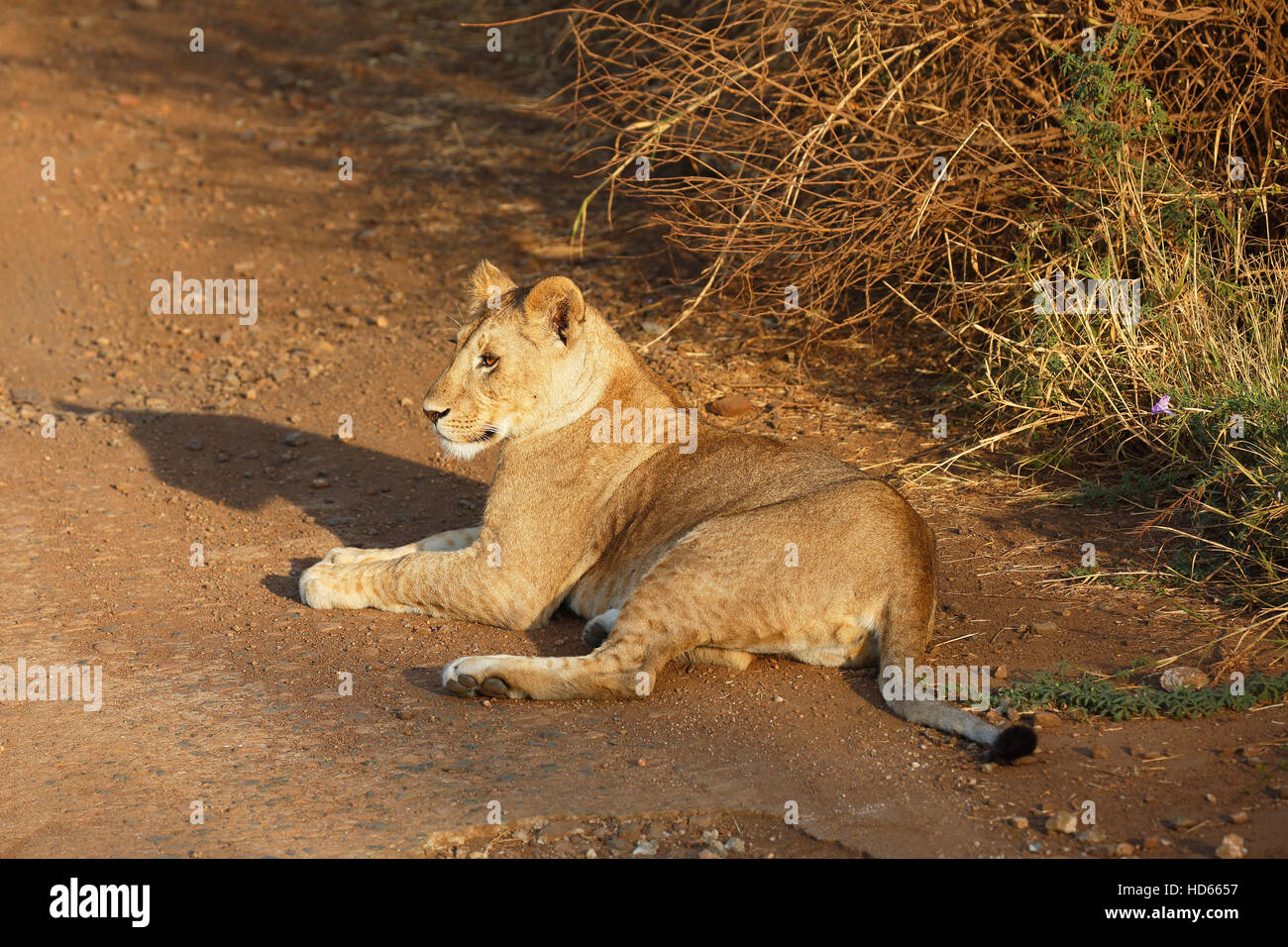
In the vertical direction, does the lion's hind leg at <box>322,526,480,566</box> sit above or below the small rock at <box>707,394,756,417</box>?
below

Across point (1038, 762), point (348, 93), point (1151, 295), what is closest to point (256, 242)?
point (348, 93)

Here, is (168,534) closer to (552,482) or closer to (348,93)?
(552,482)

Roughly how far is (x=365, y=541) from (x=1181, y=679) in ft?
12.6

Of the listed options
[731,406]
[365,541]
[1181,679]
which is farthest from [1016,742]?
[731,406]

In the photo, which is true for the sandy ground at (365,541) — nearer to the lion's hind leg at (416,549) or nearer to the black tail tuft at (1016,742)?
the black tail tuft at (1016,742)

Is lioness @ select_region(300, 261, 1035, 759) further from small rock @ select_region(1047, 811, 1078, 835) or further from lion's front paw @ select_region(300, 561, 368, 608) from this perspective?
small rock @ select_region(1047, 811, 1078, 835)

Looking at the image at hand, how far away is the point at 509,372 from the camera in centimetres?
562

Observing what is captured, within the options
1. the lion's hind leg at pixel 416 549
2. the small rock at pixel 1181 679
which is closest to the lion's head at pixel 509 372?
the lion's hind leg at pixel 416 549

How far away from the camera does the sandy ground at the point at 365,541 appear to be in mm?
4102

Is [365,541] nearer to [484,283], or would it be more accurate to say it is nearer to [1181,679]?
[484,283]

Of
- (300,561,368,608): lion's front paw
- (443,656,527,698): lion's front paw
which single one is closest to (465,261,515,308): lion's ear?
(300,561,368,608): lion's front paw

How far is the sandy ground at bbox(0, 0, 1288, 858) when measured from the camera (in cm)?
410

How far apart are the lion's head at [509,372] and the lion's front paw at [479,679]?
1.11m

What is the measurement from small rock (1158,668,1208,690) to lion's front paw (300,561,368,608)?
3287 mm
